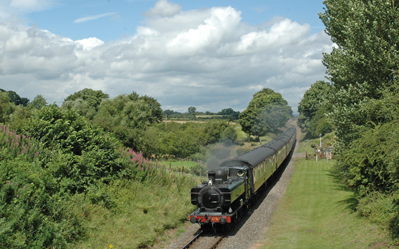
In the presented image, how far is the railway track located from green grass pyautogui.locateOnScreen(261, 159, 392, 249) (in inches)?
80.8

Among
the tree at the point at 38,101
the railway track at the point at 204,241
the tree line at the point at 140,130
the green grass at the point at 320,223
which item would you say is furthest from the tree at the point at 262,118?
the railway track at the point at 204,241

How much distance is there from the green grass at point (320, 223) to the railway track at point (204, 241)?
2052 mm

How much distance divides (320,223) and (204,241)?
637cm

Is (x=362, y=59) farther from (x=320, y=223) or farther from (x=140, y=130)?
(x=140, y=130)

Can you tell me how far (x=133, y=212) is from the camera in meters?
15.6

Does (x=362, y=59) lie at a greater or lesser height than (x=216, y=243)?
greater

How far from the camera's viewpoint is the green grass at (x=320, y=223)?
1263 cm

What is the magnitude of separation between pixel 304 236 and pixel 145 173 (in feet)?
32.0

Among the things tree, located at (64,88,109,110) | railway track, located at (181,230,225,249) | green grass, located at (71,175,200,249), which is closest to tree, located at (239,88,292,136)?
tree, located at (64,88,109,110)

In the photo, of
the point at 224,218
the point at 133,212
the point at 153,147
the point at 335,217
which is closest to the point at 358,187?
the point at 335,217

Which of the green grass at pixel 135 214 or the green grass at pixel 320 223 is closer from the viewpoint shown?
the green grass at pixel 320 223

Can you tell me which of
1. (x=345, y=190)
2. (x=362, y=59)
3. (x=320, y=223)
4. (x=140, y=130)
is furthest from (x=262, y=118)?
(x=320, y=223)

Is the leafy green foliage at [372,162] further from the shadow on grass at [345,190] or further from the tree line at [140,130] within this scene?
the tree line at [140,130]

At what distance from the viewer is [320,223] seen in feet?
53.0
